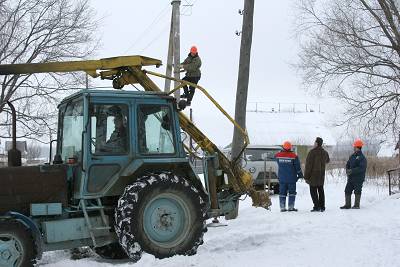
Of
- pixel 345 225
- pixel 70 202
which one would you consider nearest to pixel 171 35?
pixel 345 225

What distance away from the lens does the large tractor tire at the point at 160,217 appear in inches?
274

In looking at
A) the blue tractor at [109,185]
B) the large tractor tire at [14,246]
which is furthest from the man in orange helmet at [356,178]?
the large tractor tire at [14,246]

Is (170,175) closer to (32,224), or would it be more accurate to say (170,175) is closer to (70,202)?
(70,202)

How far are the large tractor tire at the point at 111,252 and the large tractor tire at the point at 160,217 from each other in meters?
0.98

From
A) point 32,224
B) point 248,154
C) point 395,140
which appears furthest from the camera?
point 395,140

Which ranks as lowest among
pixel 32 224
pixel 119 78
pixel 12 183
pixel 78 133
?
pixel 32 224

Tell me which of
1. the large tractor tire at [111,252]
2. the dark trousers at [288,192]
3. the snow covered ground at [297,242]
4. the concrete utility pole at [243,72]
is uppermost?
the concrete utility pole at [243,72]

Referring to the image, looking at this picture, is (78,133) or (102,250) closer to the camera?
(78,133)

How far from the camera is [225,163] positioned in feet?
29.2

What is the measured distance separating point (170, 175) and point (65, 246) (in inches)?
66.6

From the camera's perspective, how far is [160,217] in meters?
7.38

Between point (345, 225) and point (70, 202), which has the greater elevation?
point (70, 202)

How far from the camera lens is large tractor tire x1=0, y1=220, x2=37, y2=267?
6359 mm

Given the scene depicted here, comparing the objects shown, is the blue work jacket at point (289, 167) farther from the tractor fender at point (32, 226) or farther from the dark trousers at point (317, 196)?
the tractor fender at point (32, 226)
